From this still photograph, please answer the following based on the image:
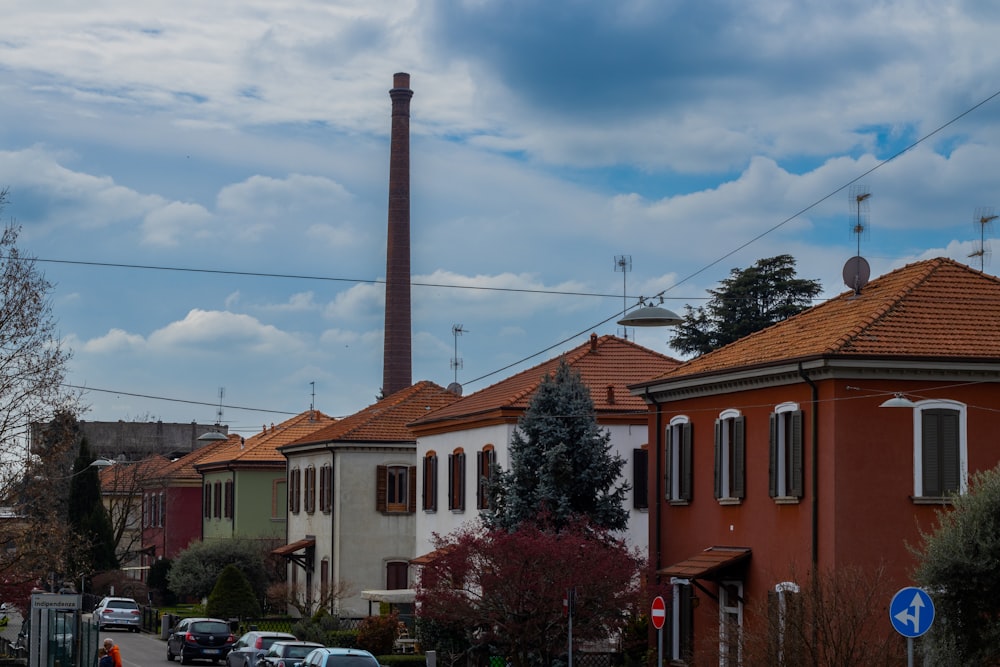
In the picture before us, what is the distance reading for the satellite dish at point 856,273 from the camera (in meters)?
30.6

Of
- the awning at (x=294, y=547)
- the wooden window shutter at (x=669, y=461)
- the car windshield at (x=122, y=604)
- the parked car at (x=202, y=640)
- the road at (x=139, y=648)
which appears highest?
the wooden window shutter at (x=669, y=461)

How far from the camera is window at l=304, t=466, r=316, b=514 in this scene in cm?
5785

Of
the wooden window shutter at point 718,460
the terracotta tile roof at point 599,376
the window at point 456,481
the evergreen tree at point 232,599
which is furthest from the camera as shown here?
the evergreen tree at point 232,599

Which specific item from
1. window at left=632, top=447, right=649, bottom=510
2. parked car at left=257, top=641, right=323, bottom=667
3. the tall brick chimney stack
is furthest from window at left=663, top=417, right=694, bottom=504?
the tall brick chimney stack

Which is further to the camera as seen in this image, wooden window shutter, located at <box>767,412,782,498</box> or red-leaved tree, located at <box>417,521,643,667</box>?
red-leaved tree, located at <box>417,521,643,667</box>

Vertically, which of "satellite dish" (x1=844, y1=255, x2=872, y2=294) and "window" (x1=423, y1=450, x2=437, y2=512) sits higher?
"satellite dish" (x1=844, y1=255, x2=872, y2=294)

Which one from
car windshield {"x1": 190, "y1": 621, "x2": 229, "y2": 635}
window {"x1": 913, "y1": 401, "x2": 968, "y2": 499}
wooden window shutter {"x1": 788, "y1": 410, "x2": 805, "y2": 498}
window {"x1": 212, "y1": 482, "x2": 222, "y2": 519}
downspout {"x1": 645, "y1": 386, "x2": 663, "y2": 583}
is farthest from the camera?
window {"x1": 212, "y1": 482, "x2": 222, "y2": 519}

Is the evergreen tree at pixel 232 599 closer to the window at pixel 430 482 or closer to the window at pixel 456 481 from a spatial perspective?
the window at pixel 430 482

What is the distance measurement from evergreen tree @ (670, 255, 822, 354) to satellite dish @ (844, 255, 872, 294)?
1208 inches

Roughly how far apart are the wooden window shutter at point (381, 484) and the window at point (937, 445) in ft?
100

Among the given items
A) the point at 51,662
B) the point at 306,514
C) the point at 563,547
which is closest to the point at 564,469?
the point at 563,547

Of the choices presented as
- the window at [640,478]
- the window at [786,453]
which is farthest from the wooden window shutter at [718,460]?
the window at [640,478]

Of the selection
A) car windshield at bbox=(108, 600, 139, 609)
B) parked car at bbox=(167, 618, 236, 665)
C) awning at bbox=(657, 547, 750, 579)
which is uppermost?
awning at bbox=(657, 547, 750, 579)

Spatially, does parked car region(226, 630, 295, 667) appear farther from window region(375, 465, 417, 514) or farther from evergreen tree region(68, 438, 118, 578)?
evergreen tree region(68, 438, 118, 578)
